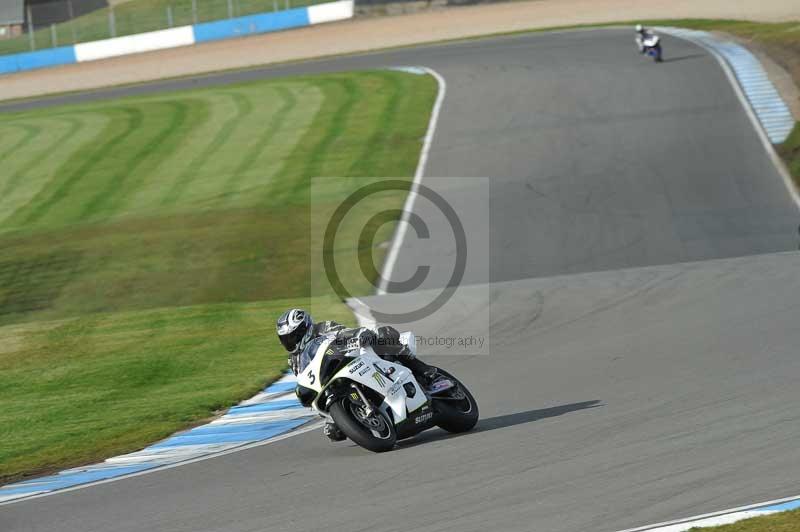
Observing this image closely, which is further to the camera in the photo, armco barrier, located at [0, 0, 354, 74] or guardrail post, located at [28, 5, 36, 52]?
guardrail post, located at [28, 5, 36, 52]

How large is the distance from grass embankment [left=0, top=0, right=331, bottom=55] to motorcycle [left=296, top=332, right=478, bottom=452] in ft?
172

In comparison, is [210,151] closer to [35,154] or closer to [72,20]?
[35,154]

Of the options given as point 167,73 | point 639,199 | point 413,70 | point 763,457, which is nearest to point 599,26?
point 413,70

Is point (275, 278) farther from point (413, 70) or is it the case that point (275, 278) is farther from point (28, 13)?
point (28, 13)

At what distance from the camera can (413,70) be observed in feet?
140

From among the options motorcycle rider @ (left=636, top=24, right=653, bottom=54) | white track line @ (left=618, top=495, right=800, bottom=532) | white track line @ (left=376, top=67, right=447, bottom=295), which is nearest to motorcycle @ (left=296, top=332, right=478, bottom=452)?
white track line @ (left=618, top=495, right=800, bottom=532)

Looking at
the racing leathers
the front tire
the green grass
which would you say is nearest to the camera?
the green grass

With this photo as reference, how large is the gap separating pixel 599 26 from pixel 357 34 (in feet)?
42.8

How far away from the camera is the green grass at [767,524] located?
6.66 meters

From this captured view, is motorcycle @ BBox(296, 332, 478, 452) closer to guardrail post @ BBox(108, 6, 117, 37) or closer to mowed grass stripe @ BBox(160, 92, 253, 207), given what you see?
mowed grass stripe @ BBox(160, 92, 253, 207)

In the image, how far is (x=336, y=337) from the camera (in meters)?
10.3

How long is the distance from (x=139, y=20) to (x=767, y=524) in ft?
195

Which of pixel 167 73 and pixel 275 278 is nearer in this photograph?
pixel 275 278

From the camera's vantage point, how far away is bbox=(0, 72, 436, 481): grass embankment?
14.8 meters
